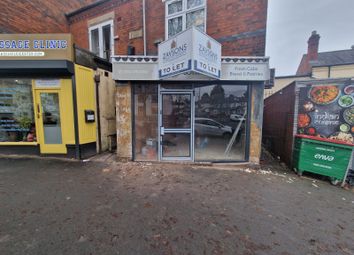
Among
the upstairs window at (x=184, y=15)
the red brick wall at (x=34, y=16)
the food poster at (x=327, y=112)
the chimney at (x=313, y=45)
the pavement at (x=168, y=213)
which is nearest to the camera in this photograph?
the pavement at (x=168, y=213)

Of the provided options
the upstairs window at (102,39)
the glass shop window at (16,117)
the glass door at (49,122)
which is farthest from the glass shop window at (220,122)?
the glass shop window at (16,117)

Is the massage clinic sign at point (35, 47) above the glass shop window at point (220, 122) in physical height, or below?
above

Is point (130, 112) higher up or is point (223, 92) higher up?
point (223, 92)

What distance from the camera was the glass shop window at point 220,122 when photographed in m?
5.54

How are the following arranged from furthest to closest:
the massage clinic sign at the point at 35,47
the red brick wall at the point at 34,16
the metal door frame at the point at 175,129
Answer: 1. the red brick wall at the point at 34,16
2. the metal door frame at the point at 175,129
3. the massage clinic sign at the point at 35,47

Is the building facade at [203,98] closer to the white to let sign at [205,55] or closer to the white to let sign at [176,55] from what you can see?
the white to let sign at [176,55]

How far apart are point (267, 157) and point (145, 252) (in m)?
6.09

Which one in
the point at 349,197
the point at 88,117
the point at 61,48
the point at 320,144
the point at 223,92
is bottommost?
the point at 349,197

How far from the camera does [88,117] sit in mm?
5801

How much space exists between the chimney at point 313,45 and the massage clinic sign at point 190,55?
15111 mm

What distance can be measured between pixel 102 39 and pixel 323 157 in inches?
380

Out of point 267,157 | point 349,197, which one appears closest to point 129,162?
point 267,157

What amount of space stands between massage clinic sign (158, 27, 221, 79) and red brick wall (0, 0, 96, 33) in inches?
262

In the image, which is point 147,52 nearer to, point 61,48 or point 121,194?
point 61,48
